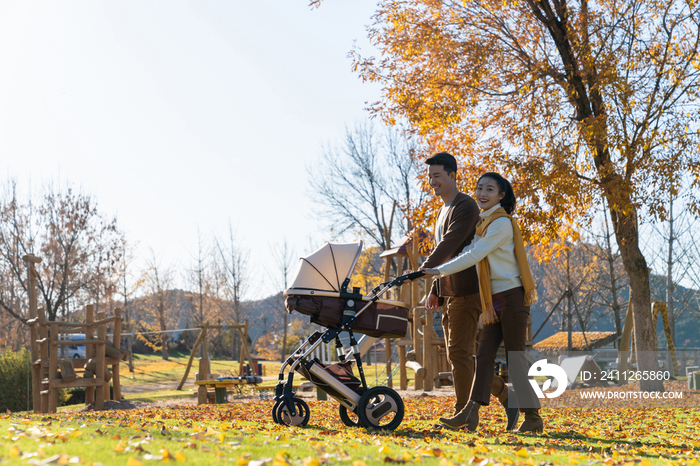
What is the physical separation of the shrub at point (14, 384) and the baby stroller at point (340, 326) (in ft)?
37.5

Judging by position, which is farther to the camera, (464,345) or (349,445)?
(464,345)

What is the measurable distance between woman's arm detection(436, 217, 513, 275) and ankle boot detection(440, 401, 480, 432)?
3.44 feet

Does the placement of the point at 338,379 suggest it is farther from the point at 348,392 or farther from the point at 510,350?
the point at 510,350

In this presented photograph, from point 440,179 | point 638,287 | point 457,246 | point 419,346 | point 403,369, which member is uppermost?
point 440,179

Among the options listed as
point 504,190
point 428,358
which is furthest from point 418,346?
point 504,190

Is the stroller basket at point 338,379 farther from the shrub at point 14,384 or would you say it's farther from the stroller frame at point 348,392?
the shrub at point 14,384

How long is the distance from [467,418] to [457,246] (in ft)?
4.56

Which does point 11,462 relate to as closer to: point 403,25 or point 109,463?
point 109,463

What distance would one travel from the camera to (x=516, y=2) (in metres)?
11.0

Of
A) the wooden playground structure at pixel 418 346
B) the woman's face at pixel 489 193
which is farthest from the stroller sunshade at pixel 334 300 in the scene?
the wooden playground structure at pixel 418 346

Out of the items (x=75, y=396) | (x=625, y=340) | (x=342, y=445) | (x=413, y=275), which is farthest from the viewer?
(x=75, y=396)

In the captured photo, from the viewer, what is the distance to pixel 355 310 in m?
5.06

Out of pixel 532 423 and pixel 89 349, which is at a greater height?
pixel 89 349

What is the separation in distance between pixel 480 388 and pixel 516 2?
8603 mm
